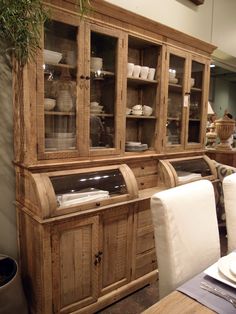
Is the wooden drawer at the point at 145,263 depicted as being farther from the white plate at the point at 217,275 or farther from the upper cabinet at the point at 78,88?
the white plate at the point at 217,275

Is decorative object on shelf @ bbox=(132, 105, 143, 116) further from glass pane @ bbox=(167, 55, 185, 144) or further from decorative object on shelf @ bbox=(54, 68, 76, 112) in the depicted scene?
decorative object on shelf @ bbox=(54, 68, 76, 112)

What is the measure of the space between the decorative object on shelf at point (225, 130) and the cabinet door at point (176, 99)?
3.05 feet

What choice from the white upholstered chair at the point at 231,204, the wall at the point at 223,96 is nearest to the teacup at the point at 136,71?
the white upholstered chair at the point at 231,204

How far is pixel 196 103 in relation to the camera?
9.39 ft

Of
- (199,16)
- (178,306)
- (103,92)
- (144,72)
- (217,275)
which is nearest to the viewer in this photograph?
(178,306)

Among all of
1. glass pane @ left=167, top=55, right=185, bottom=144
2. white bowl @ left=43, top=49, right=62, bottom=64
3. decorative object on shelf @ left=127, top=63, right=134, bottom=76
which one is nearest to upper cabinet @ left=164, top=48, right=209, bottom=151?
glass pane @ left=167, top=55, right=185, bottom=144

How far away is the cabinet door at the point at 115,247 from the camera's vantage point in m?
1.94

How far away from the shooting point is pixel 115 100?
2072 millimetres

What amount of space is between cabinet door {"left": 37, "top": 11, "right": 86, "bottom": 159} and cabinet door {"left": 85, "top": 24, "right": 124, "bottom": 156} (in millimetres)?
88

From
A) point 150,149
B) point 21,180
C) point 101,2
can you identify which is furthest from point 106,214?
point 101,2

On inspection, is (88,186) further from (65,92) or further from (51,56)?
(51,56)

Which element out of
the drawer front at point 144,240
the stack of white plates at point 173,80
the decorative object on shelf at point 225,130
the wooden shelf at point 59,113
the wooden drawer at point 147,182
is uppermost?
the stack of white plates at point 173,80

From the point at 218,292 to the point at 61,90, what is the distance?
1464 millimetres

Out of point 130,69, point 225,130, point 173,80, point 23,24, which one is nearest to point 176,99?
point 173,80
